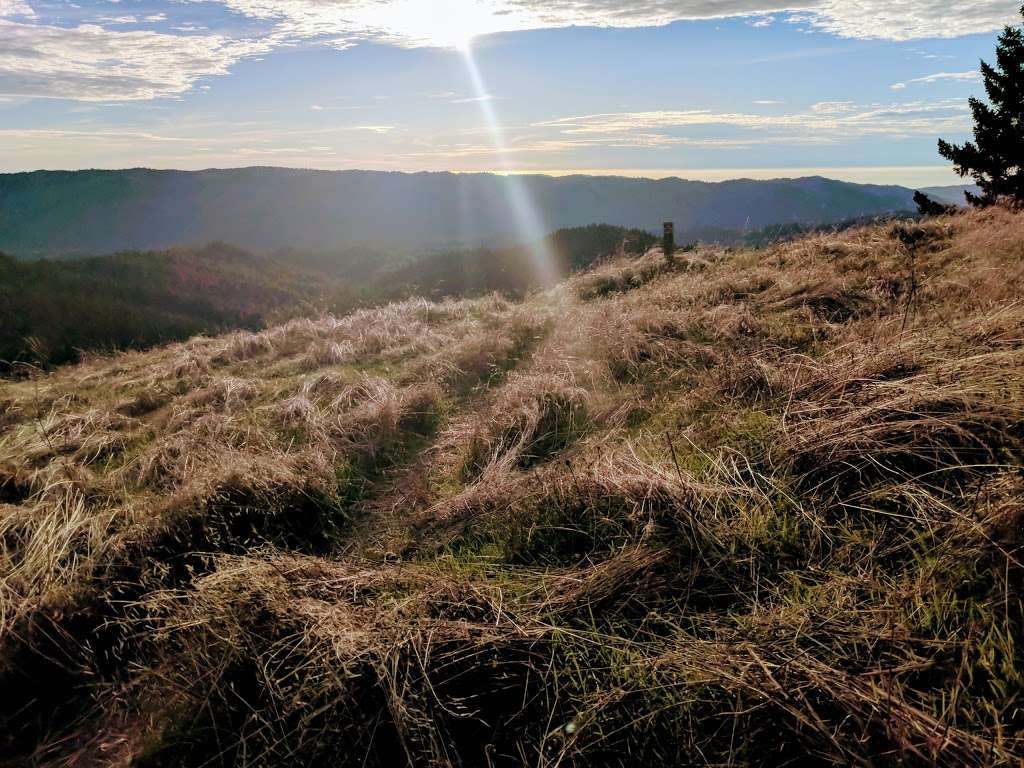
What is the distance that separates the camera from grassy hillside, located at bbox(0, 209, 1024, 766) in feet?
5.79

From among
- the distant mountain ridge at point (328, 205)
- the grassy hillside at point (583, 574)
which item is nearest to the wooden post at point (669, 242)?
the grassy hillside at point (583, 574)

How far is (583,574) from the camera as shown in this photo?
247cm

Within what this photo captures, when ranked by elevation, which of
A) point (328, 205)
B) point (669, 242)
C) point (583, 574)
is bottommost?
point (583, 574)

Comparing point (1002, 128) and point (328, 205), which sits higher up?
point (328, 205)

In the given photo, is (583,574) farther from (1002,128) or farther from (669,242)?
(1002,128)

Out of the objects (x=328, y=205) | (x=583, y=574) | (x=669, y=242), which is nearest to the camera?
(x=583, y=574)

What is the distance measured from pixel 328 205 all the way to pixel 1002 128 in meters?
90.4

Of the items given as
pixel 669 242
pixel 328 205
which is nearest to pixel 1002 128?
pixel 669 242

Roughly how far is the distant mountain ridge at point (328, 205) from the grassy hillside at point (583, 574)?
6516cm

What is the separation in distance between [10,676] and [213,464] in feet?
5.40

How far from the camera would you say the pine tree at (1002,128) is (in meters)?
17.2

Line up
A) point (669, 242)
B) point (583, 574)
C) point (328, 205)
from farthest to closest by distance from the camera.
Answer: point (328, 205) < point (669, 242) < point (583, 574)

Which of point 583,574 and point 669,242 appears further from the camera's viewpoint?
point 669,242

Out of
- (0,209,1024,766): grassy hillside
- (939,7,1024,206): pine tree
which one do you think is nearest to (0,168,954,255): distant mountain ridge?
(939,7,1024,206): pine tree
